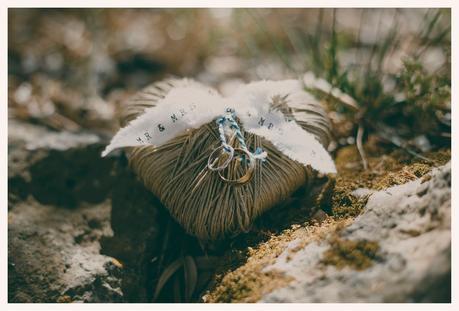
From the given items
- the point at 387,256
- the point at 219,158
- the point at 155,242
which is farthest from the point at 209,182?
the point at 387,256

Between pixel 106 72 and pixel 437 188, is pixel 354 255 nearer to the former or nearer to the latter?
pixel 437 188

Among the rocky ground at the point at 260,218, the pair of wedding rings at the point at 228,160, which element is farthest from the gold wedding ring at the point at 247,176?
the rocky ground at the point at 260,218

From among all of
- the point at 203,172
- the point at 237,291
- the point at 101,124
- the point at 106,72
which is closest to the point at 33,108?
the point at 101,124

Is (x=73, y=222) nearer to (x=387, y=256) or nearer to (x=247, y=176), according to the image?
(x=247, y=176)

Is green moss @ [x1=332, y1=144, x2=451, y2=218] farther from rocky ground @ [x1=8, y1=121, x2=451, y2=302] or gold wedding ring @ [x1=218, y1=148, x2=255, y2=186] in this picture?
gold wedding ring @ [x1=218, y1=148, x2=255, y2=186]

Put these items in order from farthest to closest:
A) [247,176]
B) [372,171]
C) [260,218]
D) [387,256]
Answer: [372,171] < [260,218] < [247,176] < [387,256]

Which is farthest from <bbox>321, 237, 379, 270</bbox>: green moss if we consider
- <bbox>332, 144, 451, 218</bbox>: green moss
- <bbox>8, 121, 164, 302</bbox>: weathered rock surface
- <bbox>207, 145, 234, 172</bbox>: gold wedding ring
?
<bbox>8, 121, 164, 302</bbox>: weathered rock surface
